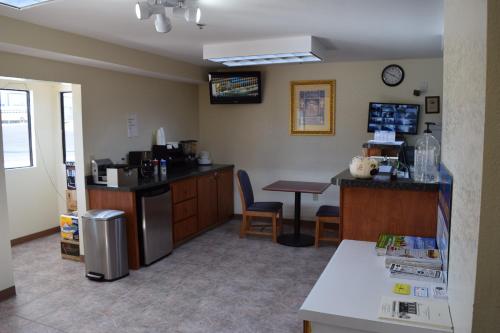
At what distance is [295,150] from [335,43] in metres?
2.11

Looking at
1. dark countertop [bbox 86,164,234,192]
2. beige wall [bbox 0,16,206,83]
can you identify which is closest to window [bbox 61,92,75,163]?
beige wall [bbox 0,16,206,83]

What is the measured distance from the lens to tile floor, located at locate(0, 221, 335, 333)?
326 cm

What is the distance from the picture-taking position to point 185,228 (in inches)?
210

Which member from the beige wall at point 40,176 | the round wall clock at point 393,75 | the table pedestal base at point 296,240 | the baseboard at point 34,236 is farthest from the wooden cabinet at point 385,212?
the baseboard at point 34,236

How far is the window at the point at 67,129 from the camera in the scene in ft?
19.0

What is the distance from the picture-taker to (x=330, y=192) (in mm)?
6109

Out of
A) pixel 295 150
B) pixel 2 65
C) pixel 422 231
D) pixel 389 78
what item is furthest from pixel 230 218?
pixel 422 231

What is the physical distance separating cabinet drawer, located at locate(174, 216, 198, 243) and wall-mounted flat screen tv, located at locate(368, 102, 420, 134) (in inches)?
109

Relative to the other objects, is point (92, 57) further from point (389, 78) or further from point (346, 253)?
point (389, 78)

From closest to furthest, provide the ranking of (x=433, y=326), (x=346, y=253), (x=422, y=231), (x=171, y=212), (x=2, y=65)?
(x=433, y=326) → (x=346, y=253) → (x=422, y=231) → (x=2, y=65) → (x=171, y=212)

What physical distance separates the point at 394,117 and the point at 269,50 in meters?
2.24

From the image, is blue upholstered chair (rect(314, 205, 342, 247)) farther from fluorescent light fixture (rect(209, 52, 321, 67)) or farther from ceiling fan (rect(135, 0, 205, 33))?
ceiling fan (rect(135, 0, 205, 33))

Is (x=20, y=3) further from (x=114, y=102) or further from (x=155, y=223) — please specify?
(x=155, y=223)

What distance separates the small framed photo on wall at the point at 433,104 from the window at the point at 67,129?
4895 mm
